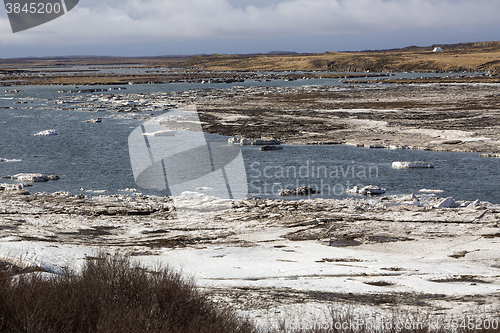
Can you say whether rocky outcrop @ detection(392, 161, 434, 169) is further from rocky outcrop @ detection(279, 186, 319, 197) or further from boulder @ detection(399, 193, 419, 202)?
rocky outcrop @ detection(279, 186, 319, 197)

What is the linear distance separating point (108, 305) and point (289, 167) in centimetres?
1780

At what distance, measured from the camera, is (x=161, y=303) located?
22.7 ft

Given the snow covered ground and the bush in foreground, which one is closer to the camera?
the bush in foreground

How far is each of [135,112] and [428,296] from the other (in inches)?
1648

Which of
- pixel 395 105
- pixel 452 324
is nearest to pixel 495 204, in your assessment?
pixel 452 324

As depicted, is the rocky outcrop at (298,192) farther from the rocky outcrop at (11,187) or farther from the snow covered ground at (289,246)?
the rocky outcrop at (11,187)

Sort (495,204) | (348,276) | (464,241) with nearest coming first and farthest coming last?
(348,276) < (464,241) < (495,204)

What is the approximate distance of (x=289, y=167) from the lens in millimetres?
23609

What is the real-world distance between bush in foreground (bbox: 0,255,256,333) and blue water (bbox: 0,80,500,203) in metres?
11.9

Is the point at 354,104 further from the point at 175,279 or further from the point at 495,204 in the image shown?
the point at 175,279

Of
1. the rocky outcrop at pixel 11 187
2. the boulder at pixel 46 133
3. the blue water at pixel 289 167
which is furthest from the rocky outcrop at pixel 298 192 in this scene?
the boulder at pixel 46 133

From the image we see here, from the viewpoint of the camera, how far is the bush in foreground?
562 cm

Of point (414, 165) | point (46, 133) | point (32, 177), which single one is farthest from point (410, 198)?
point (46, 133)

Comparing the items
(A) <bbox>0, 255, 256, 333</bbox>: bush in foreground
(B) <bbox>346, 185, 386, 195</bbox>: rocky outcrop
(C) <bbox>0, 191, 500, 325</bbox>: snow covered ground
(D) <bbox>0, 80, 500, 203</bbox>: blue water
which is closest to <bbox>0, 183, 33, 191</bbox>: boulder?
(D) <bbox>0, 80, 500, 203</bbox>: blue water
